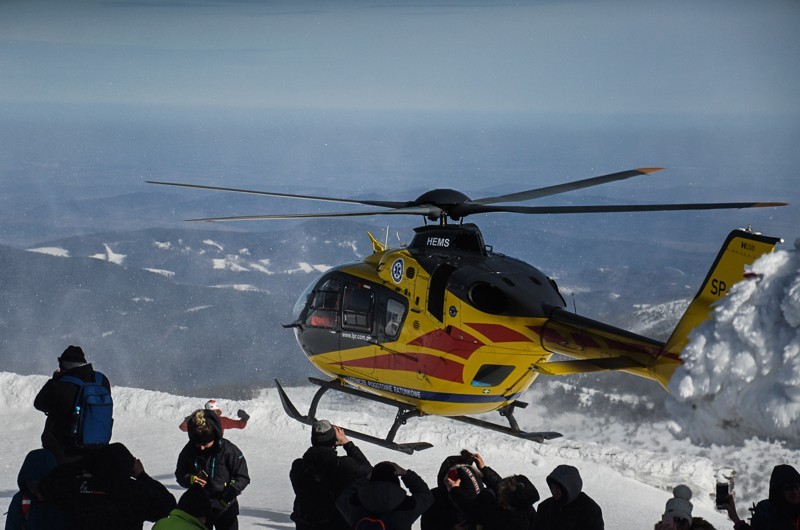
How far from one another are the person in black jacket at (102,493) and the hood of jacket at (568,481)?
246cm

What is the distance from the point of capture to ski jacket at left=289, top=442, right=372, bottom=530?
248 inches

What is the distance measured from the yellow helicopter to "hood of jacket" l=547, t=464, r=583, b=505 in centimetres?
322

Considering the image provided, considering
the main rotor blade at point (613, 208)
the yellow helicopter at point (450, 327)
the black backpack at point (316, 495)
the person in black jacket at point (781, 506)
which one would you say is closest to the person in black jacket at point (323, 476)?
the black backpack at point (316, 495)

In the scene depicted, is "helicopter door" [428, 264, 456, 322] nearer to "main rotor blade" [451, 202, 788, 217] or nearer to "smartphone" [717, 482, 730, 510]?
"main rotor blade" [451, 202, 788, 217]

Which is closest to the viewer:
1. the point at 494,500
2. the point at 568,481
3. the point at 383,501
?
the point at 383,501

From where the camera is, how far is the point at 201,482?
20.0 ft

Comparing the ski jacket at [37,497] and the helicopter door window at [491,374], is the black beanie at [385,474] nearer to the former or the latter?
the ski jacket at [37,497]

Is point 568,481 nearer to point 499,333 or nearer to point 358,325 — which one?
point 499,333

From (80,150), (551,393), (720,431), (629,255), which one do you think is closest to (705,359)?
(720,431)

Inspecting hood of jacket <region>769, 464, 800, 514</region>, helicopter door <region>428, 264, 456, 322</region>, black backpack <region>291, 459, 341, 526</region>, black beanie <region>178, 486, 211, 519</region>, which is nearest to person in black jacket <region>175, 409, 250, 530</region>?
black backpack <region>291, 459, 341, 526</region>

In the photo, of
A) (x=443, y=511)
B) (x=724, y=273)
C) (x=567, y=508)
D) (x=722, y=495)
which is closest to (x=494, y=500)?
(x=443, y=511)

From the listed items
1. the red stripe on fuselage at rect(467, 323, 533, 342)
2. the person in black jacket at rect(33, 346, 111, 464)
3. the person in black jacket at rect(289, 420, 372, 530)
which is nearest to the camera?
the person in black jacket at rect(33, 346, 111, 464)

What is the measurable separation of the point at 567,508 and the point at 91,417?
299 cm

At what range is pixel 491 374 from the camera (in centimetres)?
1009
